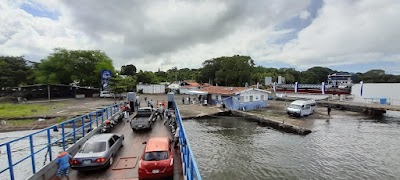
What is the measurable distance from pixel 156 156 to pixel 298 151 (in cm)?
1426

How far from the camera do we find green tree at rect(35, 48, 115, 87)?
54.4 meters

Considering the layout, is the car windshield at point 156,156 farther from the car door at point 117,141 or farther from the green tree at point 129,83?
the green tree at point 129,83

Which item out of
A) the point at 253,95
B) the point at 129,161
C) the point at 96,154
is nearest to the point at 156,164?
the point at 129,161

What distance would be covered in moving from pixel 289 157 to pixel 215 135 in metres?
8.37

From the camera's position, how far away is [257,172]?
1476cm

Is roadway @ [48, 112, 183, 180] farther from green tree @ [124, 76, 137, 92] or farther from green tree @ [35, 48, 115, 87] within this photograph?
green tree @ [35, 48, 115, 87]

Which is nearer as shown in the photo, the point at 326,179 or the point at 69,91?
the point at 326,179

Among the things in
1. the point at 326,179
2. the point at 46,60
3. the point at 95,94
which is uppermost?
the point at 46,60

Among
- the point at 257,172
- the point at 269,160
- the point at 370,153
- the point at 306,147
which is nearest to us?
the point at 257,172

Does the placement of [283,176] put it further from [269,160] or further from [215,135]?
A: [215,135]

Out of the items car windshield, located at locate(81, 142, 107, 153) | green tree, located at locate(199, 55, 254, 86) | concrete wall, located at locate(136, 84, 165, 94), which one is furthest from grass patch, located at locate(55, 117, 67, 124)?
green tree, located at locate(199, 55, 254, 86)

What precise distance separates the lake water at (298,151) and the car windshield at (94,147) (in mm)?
7229

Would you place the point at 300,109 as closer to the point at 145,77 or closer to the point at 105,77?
the point at 105,77

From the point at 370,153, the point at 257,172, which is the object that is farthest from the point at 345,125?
the point at 257,172
